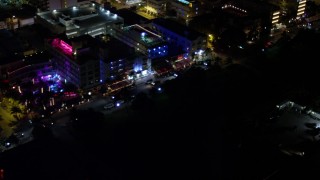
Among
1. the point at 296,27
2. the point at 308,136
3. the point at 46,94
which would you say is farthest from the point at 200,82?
the point at 296,27

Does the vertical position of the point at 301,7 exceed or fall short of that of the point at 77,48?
it falls short

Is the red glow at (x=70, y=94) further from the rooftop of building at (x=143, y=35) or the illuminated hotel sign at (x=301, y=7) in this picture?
the illuminated hotel sign at (x=301, y=7)

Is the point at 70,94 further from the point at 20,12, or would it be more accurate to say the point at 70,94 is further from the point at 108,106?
the point at 20,12

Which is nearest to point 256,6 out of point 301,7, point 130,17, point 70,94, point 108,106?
point 301,7

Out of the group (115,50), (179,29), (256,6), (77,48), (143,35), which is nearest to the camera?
(77,48)

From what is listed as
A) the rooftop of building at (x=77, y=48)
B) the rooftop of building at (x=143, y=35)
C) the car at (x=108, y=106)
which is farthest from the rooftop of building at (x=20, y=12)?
the car at (x=108, y=106)
